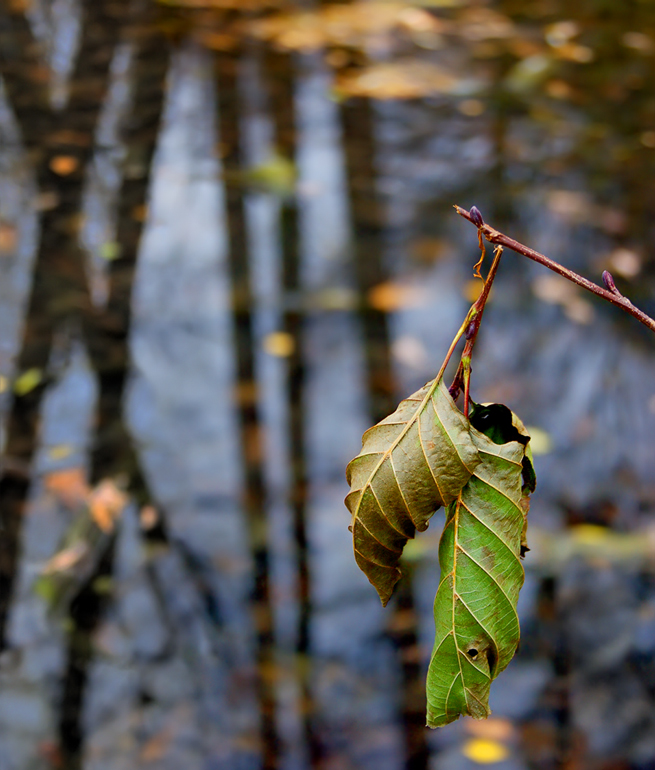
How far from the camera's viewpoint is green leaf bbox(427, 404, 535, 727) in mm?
550

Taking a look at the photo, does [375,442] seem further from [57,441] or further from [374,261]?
[374,261]

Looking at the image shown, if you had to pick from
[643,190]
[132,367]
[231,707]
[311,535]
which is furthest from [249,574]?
[643,190]

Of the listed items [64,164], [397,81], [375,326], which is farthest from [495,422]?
[397,81]

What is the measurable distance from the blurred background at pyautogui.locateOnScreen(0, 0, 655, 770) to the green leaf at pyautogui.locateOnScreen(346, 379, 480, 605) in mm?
1326

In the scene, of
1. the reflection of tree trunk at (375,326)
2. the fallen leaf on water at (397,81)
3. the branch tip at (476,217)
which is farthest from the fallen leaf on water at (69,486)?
the fallen leaf on water at (397,81)

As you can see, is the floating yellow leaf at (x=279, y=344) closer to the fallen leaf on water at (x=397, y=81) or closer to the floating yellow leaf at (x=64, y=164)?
the floating yellow leaf at (x=64, y=164)

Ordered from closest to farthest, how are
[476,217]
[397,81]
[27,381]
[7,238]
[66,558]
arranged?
[476,217] → [66,558] → [27,381] → [7,238] → [397,81]

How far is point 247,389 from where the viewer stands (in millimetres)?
2635

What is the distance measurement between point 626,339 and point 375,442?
2.42 metres

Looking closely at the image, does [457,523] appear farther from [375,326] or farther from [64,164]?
[64,164]

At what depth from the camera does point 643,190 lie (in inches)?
132

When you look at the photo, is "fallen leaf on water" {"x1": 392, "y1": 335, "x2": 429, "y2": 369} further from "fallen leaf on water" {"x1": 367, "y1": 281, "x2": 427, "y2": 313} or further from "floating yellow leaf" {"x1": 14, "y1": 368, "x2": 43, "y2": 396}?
"floating yellow leaf" {"x1": 14, "y1": 368, "x2": 43, "y2": 396}

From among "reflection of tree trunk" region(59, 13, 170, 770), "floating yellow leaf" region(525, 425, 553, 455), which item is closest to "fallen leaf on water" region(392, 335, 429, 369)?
"floating yellow leaf" region(525, 425, 553, 455)

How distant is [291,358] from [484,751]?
54.9 inches
